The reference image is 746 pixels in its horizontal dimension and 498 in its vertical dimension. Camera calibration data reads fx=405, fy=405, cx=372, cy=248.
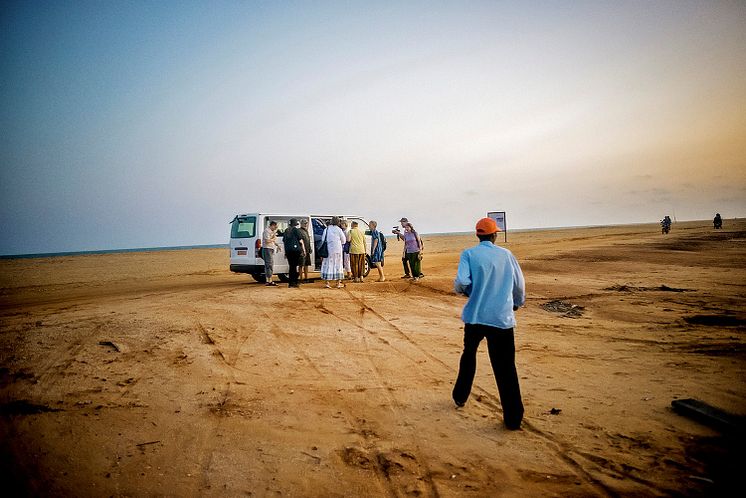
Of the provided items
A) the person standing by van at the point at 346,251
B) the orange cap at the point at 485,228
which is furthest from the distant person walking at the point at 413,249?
the orange cap at the point at 485,228

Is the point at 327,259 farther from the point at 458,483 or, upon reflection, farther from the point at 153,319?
the point at 458,483

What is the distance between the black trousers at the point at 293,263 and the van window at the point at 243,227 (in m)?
1.90

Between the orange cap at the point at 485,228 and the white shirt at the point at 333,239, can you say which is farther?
the white shirt at the point at 333,239

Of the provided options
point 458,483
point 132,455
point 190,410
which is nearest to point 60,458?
point 132,455

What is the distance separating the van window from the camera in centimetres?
1300

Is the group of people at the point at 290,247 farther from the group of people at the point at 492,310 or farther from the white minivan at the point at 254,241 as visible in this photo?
the group of people at the point at 492,310

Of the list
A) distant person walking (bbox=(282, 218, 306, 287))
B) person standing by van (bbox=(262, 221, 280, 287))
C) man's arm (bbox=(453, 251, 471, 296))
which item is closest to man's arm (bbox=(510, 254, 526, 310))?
man's arm (bbox=(453, 251, 471, 296))

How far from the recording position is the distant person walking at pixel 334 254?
484 inches

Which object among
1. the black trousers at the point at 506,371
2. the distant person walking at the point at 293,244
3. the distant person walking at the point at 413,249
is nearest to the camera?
the black trousers at the point at 506,371

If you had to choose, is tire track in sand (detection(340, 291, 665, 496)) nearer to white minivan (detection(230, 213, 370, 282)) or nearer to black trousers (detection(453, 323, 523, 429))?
black trousers (detection(453, 323, 523, 429))

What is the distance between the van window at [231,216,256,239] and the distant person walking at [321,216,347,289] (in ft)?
8.15

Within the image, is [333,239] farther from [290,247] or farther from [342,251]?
[290,247]

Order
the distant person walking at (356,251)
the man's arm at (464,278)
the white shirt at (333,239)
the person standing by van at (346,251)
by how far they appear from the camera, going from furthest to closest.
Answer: the person standing by van at (346,251) → the distant person walking at (356,251) → the white shirt at (333,239) → the man's arm at (464,278)

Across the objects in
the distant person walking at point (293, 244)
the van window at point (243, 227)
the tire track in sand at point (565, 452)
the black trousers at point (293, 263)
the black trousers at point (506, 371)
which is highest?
the van window at point (243, 227)
